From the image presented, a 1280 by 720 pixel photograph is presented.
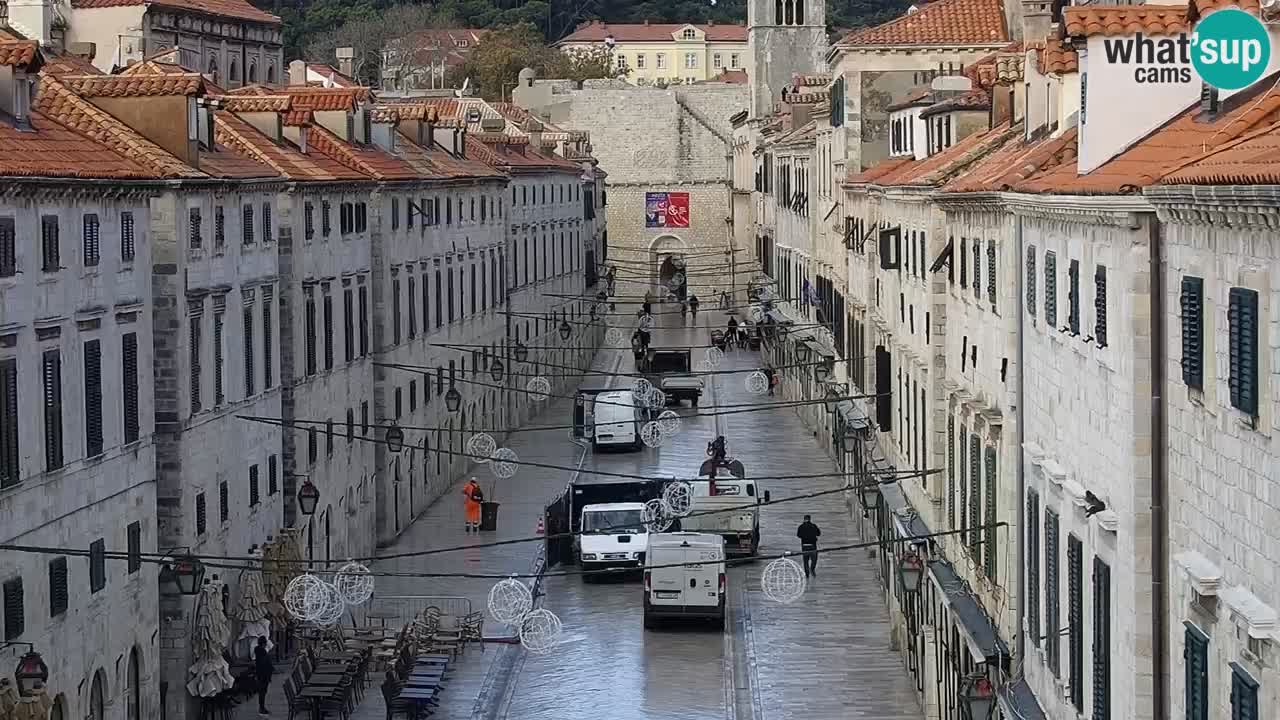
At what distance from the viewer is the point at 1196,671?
14.7 meters

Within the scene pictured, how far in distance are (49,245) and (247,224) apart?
11298mm

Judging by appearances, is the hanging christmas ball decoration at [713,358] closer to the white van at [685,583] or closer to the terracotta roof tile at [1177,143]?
the white van at [685,583]

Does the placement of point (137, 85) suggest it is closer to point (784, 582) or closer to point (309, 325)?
point (309, 325)

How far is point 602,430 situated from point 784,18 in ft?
197

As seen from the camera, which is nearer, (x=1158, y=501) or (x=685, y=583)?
(x=1158, y=501)

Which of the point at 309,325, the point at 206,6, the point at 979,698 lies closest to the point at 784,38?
the point at 206,6

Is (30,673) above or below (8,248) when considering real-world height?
below

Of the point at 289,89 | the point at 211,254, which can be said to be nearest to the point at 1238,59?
the point at 211,254

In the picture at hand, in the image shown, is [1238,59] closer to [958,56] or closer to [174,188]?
[174,188]

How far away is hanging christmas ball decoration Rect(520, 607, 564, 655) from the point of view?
37406mm

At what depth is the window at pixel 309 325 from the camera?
146ft

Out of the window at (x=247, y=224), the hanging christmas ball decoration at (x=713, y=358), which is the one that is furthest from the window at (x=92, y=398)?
the hanging christmas ball decoration at (x=713, y=358)

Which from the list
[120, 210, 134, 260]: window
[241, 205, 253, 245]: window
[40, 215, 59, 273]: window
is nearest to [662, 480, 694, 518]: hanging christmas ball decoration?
[241, 205, 253, 245]: window

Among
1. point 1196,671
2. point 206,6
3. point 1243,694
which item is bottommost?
point 1196,671
